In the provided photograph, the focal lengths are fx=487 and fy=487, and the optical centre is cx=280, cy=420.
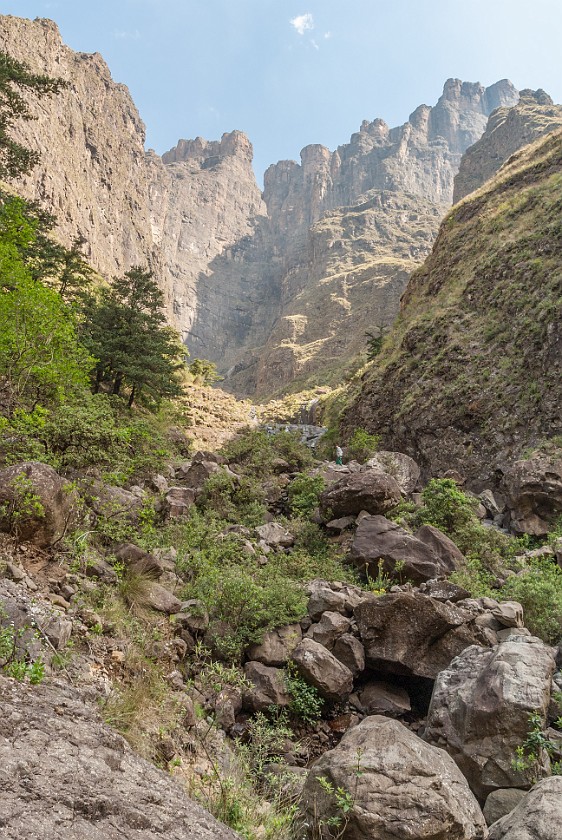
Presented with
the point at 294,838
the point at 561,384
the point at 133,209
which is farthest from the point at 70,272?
the point at 133,209

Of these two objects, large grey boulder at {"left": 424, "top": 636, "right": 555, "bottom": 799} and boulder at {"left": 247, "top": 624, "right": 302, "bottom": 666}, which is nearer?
large grey boulder at {"left": 424, "top": 636, "right": 555, "bottom": 799}

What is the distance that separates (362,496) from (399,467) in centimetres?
631

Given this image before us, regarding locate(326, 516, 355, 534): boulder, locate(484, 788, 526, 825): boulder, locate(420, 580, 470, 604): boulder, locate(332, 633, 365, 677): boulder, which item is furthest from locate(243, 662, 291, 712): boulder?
locate(326, 516, 355, 534): boulder

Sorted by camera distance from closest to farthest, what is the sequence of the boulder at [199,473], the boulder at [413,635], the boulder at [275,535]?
the boulder at [413,635]
the boulder at [275,535]
the boulder at [199,473]

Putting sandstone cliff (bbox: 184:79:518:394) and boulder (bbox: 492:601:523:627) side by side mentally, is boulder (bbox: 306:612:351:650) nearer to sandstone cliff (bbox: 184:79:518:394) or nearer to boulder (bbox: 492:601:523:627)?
boulder (bbox: 492:601:523:627)

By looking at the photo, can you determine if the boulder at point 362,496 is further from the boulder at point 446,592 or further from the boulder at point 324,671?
the boulder at point 324,671

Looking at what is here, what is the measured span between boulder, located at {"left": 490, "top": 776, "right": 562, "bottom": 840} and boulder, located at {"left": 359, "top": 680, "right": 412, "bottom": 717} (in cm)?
257

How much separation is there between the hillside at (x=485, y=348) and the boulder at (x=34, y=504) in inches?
587

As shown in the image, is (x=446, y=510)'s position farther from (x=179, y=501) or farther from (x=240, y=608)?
(x=240, y=608)

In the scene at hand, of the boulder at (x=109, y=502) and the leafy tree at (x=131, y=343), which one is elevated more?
the leafy tree at (x=131, y=343)

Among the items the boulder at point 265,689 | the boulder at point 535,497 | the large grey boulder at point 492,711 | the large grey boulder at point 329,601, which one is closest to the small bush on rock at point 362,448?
the boulder at point 535,497

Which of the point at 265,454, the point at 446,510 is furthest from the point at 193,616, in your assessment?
the point at 265,454

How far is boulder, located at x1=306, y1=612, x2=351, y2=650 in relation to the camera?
677 centimetres

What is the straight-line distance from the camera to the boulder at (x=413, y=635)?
21.6 ft
